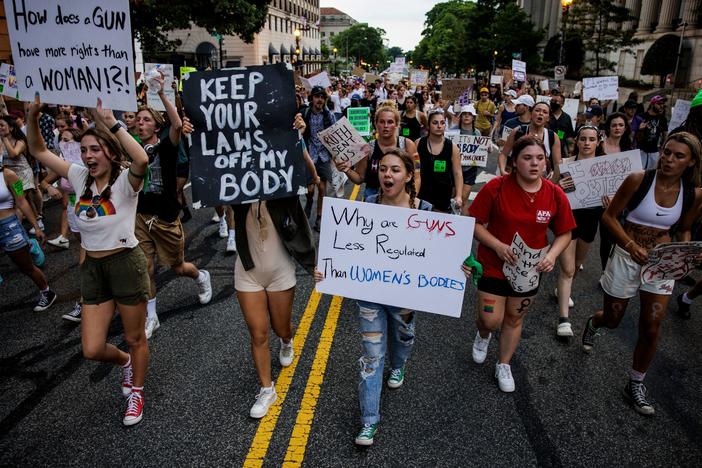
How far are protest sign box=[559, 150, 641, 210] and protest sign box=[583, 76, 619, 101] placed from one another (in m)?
8.39

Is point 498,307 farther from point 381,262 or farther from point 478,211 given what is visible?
point 381,262

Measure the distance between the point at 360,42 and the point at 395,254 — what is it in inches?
5556

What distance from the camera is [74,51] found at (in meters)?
3.12

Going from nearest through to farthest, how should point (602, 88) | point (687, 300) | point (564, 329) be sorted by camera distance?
point (564, 329) < point (687, 300) < point (602, 88)

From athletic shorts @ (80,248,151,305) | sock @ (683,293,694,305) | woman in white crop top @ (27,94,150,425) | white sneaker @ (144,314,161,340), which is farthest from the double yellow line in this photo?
sock @ (683,293,694,305)

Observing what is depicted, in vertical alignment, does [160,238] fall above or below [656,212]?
below

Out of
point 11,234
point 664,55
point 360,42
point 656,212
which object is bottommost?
point 11,234

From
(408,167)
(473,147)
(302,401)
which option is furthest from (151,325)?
(473,147)

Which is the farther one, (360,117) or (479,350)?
(360,117)

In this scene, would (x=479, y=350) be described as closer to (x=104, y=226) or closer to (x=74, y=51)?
(x=104, y=226)

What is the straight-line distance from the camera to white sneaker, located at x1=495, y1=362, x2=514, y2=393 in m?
3.65

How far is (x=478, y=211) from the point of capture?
3477 millimetres

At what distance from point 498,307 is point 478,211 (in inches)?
29.2

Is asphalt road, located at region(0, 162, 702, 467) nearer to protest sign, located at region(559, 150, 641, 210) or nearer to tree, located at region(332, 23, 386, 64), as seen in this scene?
protest sign, located at region(559, 150, 641, 210)
